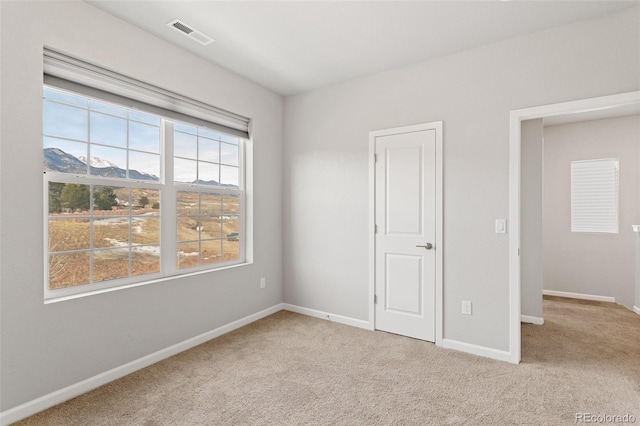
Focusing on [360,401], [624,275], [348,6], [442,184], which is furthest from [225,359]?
[624,275]

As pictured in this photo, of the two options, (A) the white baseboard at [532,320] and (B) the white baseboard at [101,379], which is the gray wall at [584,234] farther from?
(B) the white baseboard at [101,379]

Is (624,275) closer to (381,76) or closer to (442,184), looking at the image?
(442,184)

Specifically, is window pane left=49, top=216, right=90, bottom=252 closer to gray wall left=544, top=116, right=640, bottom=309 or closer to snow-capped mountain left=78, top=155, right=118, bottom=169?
snow-capped mountain left=78, top=155, right=118, bottom=169

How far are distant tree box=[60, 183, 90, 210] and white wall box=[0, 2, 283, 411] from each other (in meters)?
0.20

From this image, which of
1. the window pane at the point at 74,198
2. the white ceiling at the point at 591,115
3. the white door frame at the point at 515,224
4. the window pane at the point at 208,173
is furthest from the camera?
the white ceiling at the point at 591,115

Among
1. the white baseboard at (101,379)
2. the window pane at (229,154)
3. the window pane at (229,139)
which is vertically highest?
the window pane at (229,139)

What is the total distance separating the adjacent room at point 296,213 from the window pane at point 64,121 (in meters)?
0.01

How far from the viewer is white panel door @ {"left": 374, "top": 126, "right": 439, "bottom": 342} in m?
3.15

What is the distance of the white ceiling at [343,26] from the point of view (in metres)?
2.33

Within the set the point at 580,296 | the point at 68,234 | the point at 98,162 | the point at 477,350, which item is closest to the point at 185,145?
the point at 98,162

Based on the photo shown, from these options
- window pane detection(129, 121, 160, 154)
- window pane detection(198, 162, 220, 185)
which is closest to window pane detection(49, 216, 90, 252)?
window pane detection(129, 121, 160, 154)

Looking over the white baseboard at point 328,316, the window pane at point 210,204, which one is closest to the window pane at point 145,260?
the window pane at point 210,204

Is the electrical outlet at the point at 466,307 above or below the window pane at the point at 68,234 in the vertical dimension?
below

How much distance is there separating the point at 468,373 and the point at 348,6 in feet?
9.43
